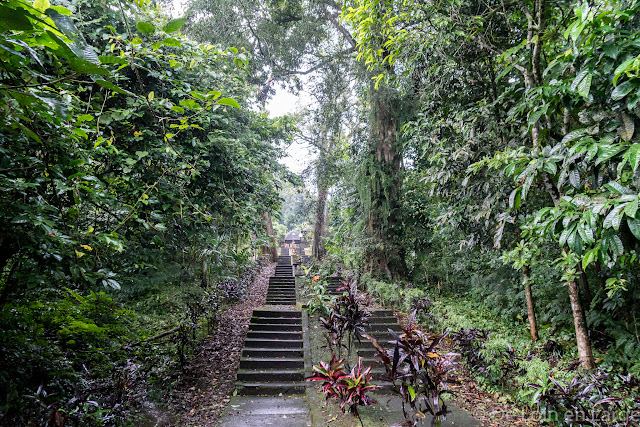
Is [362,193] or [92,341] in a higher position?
[362,193]

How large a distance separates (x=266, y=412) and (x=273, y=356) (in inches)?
68.3

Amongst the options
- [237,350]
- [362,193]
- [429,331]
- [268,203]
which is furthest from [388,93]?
[237,350]

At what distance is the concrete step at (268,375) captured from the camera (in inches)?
191

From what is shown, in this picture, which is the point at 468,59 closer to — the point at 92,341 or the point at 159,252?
the point at 159,252

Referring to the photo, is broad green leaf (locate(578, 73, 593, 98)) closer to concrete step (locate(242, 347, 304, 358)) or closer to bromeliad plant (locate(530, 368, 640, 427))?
bromeliad plant (locate(530, 368, 640, 427))

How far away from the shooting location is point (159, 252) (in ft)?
12.3

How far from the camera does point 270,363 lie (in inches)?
210

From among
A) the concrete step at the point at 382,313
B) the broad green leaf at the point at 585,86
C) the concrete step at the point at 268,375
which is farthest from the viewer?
the concrete step at the point at 382,313

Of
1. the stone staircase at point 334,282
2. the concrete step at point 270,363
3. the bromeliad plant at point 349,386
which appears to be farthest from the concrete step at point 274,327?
the bromeliad plant at point 349,386

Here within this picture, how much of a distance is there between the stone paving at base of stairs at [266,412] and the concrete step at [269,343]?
1524 millimetres

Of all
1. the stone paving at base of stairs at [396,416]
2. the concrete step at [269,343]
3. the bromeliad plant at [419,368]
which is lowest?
the stone paving at base of stairs at [396,416]

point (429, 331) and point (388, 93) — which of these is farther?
point (388, 93)

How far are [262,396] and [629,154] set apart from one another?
4.94m

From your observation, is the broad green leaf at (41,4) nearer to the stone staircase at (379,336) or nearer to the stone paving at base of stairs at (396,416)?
the stone paving at base of stairs at (396,416)
